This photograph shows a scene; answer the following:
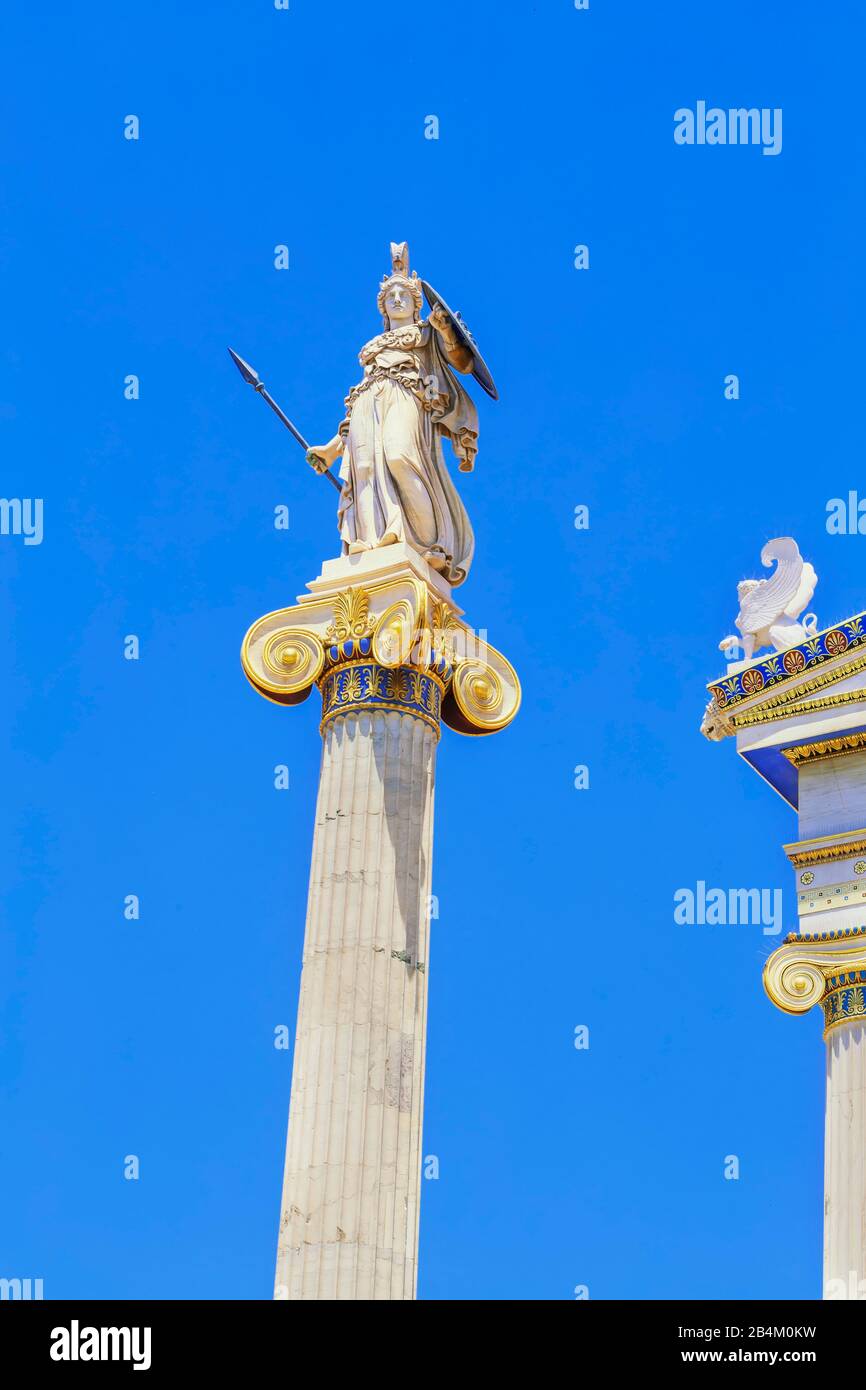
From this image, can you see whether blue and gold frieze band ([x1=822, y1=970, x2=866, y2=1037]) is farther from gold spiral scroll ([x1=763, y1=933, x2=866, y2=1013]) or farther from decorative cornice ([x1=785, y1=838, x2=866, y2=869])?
decorative cornice ([x1=785, y1=838, x2=866, y2=869])

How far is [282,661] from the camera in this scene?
24.5 m

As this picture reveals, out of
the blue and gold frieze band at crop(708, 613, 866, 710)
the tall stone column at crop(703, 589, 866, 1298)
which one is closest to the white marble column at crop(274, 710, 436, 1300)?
the blue and gold frieze band at crop(708, 613, 866, 710)

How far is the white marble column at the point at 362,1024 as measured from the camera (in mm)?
21375

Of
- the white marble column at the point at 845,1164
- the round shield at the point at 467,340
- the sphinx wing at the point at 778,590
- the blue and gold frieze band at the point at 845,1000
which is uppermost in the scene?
the round shield at the point at 467,340

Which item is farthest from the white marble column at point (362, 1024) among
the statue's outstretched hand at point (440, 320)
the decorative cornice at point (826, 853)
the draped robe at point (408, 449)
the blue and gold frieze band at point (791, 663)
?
the statue's outstretched hand at point (440, 320)

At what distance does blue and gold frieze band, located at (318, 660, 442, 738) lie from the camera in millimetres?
23828

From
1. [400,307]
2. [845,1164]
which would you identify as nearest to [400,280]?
[400,307]

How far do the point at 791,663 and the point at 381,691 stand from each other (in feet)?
14.6

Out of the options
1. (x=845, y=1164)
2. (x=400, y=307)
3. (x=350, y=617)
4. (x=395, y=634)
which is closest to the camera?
(x=845, y=1164)

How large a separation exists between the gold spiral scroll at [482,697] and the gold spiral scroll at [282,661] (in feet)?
4.61

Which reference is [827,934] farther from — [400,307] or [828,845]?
[400,307]

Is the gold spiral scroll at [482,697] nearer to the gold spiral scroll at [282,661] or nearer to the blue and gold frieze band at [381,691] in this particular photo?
the blue and gold frieze band at [381,691]

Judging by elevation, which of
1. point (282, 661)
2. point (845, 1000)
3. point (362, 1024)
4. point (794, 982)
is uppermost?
point (282, 661)
